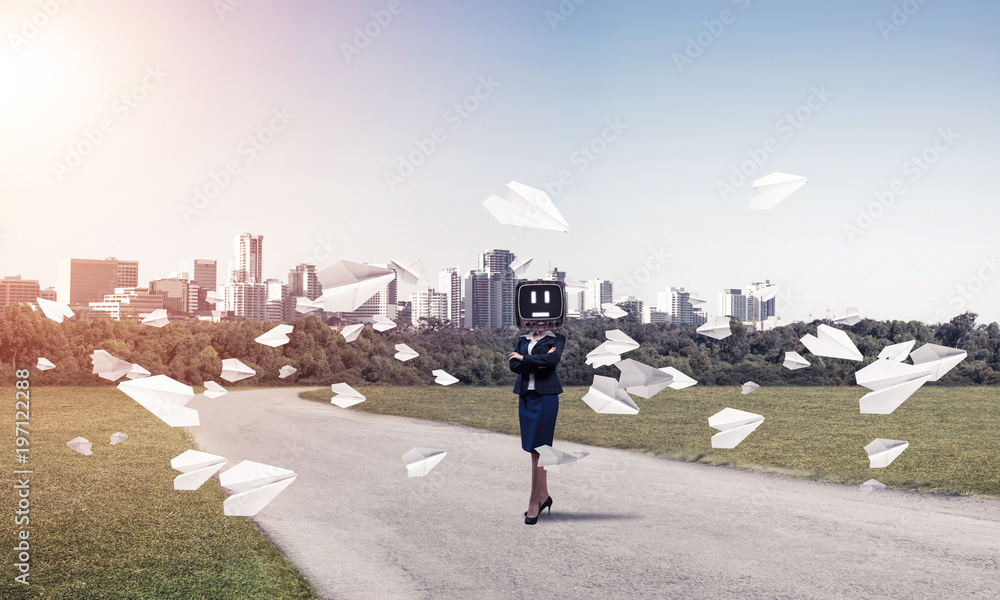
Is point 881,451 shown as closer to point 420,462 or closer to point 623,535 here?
point 623,535

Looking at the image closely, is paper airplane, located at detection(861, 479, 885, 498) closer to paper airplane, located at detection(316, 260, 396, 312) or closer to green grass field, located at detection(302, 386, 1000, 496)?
green grass field, located at detection(302, 386, 1000, 496)

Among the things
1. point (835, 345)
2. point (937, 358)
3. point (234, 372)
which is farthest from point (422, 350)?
point (937, 358)

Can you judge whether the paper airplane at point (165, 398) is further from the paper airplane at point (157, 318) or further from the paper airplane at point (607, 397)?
the paper airplane at point (607, 397)

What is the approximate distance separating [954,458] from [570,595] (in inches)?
388

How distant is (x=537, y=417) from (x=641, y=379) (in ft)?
6.28

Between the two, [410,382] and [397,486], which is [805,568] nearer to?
[397,486]

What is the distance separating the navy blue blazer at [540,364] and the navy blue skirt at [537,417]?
76 mm

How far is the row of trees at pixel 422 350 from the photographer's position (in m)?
26.5

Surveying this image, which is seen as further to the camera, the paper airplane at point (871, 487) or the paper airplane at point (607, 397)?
the paper airplane at point (871, 487)

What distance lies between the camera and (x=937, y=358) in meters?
6.77

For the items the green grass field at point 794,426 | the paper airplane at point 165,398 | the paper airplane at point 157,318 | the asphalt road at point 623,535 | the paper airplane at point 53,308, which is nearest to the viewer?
the asphalt road at point 623,535

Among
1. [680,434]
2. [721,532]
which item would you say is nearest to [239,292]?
[680,434]

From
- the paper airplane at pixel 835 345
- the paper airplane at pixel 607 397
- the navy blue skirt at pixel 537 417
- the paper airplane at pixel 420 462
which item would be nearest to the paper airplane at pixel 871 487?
the paper airplane at pixel 835 345

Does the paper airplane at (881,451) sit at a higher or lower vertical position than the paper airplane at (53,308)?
lower
